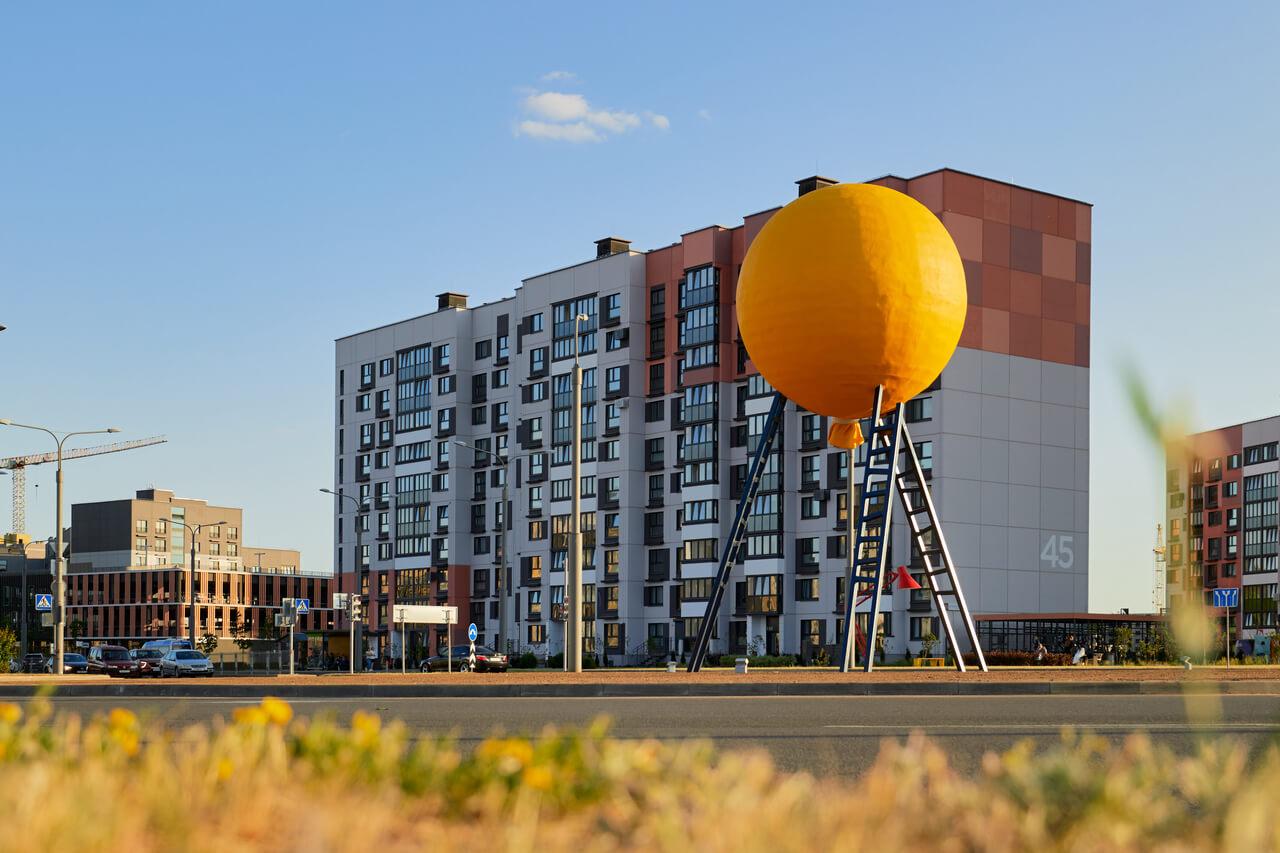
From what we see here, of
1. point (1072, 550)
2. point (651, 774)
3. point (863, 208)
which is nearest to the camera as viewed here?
point (651, 774)

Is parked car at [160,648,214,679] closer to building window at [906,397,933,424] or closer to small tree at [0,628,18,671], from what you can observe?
small tree at [0,628,18,671]

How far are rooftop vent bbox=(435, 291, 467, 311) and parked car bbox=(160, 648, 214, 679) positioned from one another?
46.0 m

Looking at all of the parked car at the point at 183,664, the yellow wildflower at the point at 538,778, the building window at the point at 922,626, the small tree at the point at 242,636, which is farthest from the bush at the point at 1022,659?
the small tree at the point at 242,636

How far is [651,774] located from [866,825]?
1070mm

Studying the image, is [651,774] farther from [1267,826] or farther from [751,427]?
[751,427]

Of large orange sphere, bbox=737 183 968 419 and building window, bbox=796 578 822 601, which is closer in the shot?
large orange sphere, bbox=737 183 968 419

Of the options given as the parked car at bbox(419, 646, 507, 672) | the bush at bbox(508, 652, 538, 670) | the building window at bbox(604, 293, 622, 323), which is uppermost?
the building window at bbox(604, 293, 622, 323)

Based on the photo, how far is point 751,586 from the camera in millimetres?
81875

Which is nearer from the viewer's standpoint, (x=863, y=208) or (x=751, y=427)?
(x=863, y=208)

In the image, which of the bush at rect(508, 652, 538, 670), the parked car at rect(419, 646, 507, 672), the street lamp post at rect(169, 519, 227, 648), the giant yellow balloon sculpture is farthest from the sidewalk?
the street lamp post at rect(169, 519, 227, 648)

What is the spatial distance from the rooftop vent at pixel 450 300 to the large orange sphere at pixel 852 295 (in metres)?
80.5

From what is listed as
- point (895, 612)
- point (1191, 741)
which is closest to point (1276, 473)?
point (895, 612)

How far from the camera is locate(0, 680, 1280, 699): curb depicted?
74.1ft

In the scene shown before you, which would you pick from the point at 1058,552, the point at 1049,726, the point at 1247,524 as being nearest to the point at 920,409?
the point at 1058,552
